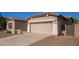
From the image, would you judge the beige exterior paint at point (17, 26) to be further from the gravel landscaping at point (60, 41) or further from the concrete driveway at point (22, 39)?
the gravel landscaping at point (60, 41)

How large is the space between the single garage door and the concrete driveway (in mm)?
165

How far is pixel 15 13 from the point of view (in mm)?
5551

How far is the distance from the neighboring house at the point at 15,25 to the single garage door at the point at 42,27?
11.8 inches

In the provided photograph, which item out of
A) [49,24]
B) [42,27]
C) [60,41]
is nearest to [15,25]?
[42,27]

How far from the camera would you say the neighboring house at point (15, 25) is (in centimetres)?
577

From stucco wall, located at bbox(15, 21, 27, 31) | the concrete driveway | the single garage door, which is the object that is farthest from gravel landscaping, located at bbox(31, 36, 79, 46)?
stucco wall, located at bbox(15, 21, 27, 31)

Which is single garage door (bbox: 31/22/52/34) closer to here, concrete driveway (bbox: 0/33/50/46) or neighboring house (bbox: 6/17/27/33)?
concrete driveway (bbox: 0/33/50/46)

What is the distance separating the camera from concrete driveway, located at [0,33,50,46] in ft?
18.2

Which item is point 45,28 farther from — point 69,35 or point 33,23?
point 69,35
